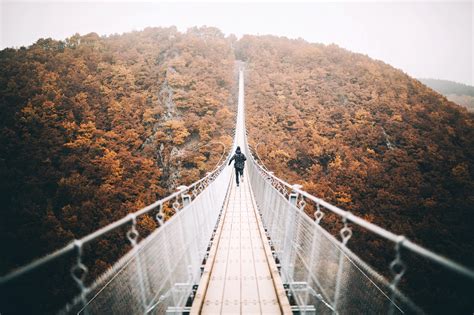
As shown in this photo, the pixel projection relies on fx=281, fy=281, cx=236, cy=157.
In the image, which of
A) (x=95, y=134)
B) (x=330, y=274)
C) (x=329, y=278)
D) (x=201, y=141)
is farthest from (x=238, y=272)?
(x=95, y=134)

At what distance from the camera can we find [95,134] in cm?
3234

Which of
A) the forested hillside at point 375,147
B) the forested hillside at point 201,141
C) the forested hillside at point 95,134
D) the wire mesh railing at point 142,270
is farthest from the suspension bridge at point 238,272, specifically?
the forested hillside at point 95,134

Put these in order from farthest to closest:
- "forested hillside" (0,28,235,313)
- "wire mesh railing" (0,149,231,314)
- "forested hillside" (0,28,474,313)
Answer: "forested hillside" (0,28,235,313) → "forested hillside" (0,28,474,313) → "wire mesh railing" (0,149,231,314)

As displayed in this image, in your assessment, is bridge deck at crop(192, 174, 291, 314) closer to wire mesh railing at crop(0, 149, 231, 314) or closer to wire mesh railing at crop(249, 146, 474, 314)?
wire mesh railing at crop(0, 149, 231, 314)

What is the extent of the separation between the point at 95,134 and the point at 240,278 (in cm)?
3278

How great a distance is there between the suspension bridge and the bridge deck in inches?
0.5

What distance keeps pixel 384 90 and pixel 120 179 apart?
1535 inches

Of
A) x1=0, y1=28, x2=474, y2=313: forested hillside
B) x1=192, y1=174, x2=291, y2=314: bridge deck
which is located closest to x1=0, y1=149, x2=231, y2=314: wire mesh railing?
x1=192, y1=174, x2=291, y2=314: bridge deck

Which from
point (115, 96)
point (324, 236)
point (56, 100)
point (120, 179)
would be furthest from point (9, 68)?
point (324, 236)

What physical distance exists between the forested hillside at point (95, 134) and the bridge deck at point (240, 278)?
43.8ft

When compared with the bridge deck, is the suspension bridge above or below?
above

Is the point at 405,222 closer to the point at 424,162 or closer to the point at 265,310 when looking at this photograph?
the point at 424,162

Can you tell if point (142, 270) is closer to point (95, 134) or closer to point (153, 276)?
point (153, 276)

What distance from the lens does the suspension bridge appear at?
1.52 metres
